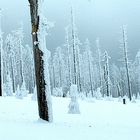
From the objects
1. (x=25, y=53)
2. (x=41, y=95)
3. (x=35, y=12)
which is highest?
(x=25, y=53)

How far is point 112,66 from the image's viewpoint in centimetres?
13188

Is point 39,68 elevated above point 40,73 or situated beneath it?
elevated above

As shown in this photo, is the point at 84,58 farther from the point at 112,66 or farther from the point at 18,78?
the point at 112,66

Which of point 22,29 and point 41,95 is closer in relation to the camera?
point 41,95

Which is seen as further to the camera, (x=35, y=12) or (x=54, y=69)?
(x=54, y=69)

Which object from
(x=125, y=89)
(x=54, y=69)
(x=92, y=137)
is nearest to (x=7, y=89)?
(x=92, y=137)

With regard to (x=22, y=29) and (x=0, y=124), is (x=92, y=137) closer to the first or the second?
(x=0, y=124)

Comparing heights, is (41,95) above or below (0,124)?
above

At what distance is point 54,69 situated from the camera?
8925 cm

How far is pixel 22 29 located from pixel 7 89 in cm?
2244

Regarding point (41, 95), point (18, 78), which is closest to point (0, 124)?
point (41, 95)

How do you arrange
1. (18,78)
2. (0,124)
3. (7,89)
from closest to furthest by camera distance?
1. (0,124)
2. (7,89)
3. (18,78)

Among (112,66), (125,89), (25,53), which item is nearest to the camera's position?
(25,53)

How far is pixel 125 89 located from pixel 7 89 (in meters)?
80.2
